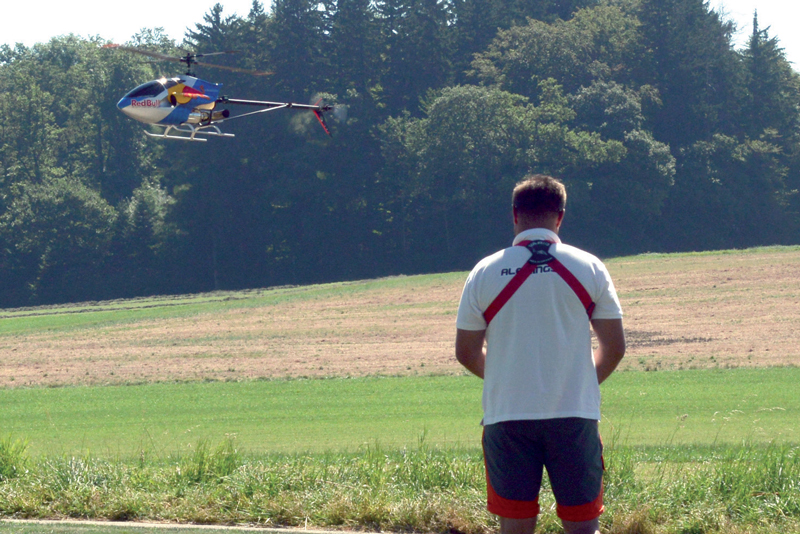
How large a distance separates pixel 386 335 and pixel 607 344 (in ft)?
81.9

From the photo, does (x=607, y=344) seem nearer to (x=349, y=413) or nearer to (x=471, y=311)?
(x=471, y=311)

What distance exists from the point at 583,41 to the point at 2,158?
44.8 metres

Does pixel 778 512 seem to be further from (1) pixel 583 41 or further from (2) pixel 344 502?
(1) pixel 583 41

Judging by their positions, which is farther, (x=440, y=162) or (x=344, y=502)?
(x=440, y=162)

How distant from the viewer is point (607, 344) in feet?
12.2

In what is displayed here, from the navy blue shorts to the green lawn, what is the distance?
5069 mm

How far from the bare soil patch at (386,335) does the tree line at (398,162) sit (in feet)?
68.8

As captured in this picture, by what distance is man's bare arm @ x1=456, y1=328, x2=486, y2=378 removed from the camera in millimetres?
3699

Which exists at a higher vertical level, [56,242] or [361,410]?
[56,242]

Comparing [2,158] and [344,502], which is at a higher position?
[2,158]

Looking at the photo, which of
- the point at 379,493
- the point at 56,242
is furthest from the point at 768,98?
the point at 379,493

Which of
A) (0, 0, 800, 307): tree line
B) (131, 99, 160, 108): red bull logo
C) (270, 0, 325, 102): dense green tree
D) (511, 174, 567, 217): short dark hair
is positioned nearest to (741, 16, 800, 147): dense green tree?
(0, 0, 800, 307): tree line

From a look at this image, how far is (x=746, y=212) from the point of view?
210ft

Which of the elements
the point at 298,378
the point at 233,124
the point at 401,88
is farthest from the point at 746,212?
the point at 298,378
